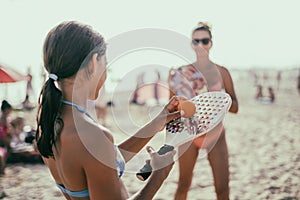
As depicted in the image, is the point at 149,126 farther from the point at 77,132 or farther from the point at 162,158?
the point at 77,132

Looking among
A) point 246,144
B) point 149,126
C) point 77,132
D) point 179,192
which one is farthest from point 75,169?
point 246,144

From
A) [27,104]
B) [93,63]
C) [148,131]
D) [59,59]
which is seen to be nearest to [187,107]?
[148,131]

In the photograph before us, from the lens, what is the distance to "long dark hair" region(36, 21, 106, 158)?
141 cm

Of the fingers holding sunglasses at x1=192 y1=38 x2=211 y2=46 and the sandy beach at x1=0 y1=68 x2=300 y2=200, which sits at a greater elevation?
the fingers holding sunglasses at x1=192 y1=38 x2=211 y2=46

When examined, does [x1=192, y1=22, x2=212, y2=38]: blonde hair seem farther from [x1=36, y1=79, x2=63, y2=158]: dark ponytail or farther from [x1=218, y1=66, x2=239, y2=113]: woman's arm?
[x1=36, y1=79, x2=63, y2=158]: dark ponytail

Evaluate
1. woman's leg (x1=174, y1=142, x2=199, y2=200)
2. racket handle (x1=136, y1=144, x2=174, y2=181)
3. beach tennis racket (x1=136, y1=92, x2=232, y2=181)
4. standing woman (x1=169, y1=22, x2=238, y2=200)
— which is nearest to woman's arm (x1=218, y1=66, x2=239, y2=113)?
standing woman (x1=169, y1=22, x2=238, y2=200)

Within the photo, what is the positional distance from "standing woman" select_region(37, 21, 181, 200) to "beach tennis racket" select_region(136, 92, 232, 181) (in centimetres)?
21

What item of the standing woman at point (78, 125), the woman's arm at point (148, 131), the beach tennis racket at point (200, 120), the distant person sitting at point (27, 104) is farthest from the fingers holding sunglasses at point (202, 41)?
the distant person sitting at point (27, 104)

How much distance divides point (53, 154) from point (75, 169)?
0.17 metres

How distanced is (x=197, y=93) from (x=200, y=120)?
171 cm

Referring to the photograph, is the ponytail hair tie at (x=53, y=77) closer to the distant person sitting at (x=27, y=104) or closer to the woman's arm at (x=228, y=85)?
the woman's arm at (x=228, y=85)

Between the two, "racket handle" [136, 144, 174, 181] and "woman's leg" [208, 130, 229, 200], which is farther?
"woman's leg" [208, 130, 229, 200]

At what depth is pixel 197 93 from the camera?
3504 mm

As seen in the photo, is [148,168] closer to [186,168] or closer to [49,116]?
[49,116]
